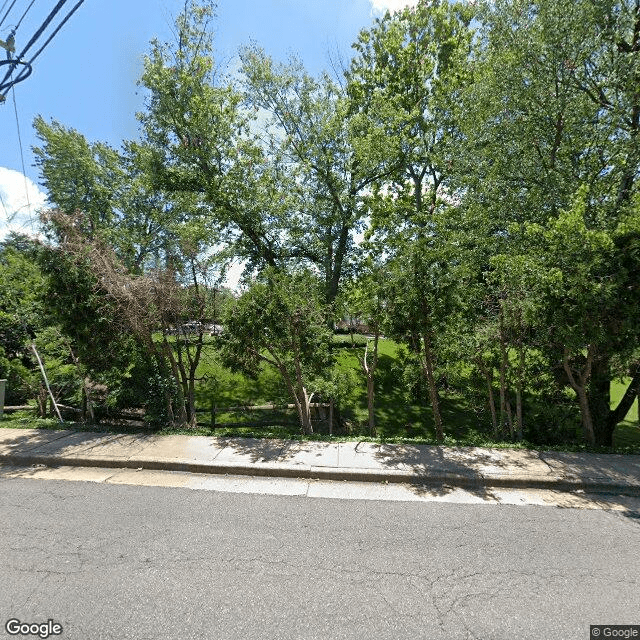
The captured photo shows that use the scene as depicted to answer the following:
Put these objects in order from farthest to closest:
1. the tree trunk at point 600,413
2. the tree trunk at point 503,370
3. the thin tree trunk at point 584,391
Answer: the tree trunk at point 600,413
the tree trunk at point 503,370
the thin tree trunk at point 584,391

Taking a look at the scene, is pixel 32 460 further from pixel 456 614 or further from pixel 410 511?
pixel 456 614

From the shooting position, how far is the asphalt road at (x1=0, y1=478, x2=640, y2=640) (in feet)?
9.48

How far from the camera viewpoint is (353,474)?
18.8 feet

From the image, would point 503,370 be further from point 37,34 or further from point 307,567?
point 37,34

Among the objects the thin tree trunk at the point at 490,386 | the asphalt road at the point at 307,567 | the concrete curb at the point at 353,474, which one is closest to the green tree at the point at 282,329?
the concrete curb at the point at 353,474

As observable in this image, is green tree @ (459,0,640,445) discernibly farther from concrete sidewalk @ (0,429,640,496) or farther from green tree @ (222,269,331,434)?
green tree @ (222,269,331,434)

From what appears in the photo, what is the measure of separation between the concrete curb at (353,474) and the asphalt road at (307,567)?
74cm

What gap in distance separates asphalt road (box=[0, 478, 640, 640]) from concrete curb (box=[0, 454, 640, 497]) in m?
0.74

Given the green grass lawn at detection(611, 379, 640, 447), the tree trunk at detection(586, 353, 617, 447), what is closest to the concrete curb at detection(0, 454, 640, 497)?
the tree trunk at detection(586, 353, 617, 447)

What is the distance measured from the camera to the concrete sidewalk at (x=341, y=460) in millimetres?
5648

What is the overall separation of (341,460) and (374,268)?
13.5 ft

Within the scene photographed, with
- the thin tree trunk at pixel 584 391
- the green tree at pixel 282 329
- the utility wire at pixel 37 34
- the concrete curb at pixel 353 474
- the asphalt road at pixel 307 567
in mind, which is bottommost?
the asphalt road at pixel 307 567

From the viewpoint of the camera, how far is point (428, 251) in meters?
7.34

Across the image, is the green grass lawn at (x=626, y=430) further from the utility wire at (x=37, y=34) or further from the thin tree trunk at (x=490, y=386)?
the utility wire at (x=37, y=34)
